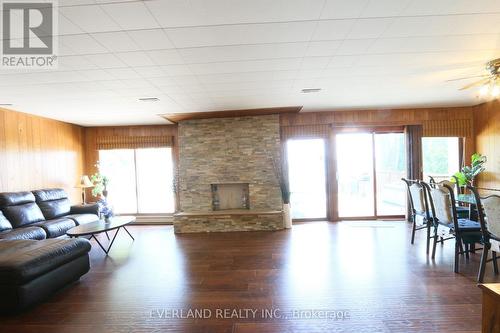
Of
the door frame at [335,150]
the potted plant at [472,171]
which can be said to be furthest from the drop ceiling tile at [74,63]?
the potted plant at [472,171]

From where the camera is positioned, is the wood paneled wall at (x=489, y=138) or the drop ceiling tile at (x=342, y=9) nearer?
the drop ceiling tile at (x=342, y=9)

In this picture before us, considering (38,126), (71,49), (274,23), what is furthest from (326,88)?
(38,126)

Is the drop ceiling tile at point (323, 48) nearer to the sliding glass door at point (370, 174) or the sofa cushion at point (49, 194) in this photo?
the sliding glass door at point (370, 174)

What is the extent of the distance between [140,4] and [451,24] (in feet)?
8.30

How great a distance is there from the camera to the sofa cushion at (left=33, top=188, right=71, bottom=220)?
182 inches

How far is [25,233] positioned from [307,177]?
512 centimetres

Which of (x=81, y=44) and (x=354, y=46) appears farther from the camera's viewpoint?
(x=354, y=46)

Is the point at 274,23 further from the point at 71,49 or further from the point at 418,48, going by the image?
the point at 71,49

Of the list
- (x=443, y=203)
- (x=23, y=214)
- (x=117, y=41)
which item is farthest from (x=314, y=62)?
(x=23, y=214)

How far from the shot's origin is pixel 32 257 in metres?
2.54

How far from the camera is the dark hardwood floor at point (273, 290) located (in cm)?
218

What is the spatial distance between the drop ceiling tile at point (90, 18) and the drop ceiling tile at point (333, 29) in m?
1.67

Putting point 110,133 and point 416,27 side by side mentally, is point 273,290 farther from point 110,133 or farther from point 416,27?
point 110,133

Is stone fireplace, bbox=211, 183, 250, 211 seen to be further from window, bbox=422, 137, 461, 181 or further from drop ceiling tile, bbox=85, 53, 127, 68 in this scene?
window, bbox=422, 137, 461, 181
